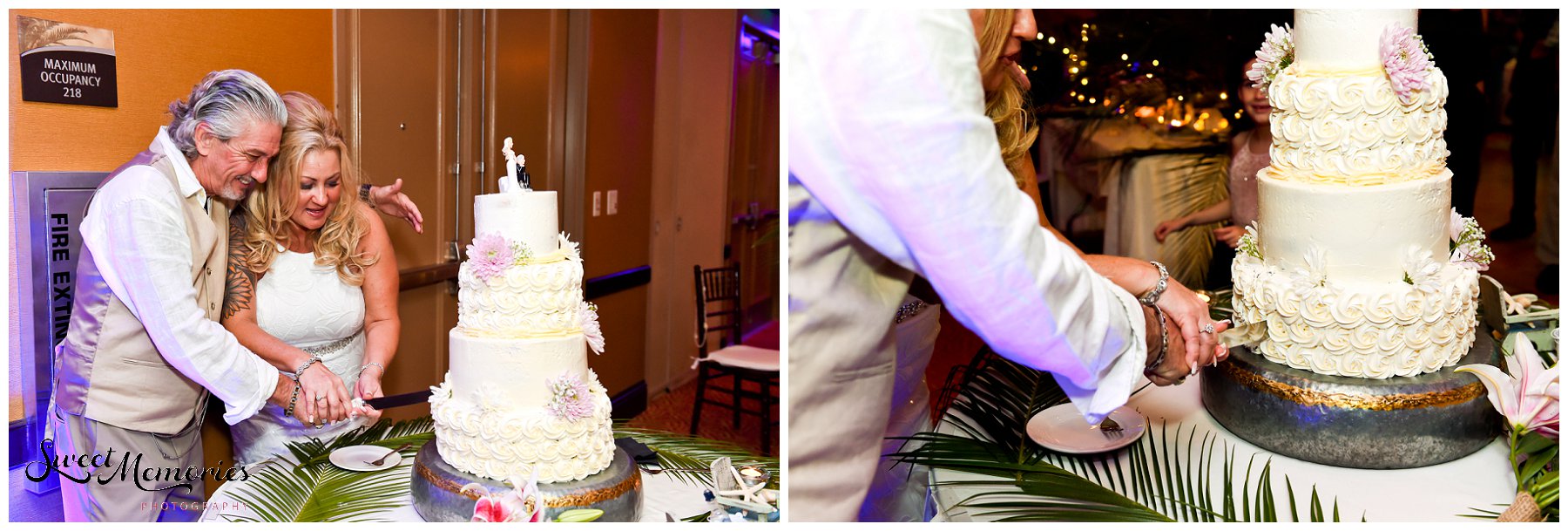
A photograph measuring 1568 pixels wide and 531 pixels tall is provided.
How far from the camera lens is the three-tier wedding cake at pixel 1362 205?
2162 millimetres

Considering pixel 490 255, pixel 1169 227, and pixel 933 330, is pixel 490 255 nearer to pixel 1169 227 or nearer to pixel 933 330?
pixel 933 330

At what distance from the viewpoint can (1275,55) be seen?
2.35 metres

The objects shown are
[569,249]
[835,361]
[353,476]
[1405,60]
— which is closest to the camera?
[835,361]

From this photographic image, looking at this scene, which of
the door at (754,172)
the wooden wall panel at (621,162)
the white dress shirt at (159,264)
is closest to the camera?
the white dress shirt at (159,264)

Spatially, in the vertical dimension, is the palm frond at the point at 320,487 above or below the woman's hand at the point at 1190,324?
below

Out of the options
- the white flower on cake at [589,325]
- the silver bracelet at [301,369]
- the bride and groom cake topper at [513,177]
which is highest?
the bride and groom cake topper at [513,177]

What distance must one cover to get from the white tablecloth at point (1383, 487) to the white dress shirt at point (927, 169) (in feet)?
2.66

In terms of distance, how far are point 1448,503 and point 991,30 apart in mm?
1333

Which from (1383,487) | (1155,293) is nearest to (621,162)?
(1155,293)

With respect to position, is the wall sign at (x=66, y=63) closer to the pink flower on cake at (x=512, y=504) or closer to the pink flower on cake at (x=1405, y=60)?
the pink flower on cake at (x=512, y=504)

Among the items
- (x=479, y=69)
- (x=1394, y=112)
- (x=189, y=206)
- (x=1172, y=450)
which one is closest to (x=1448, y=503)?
(x=1172, y=450)

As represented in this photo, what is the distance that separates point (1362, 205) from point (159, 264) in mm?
2894

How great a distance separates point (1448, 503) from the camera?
6.66ft

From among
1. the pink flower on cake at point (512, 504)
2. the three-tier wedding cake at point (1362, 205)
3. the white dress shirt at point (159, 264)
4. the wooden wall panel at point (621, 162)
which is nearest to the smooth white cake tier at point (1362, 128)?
the three-tier wedding cake at point (1362, 205)
